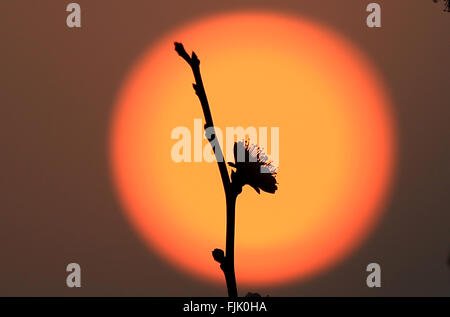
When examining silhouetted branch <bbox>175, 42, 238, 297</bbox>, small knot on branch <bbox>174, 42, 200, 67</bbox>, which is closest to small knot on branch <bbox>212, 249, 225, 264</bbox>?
silhouetted branch <bbox>175, 42, 238, 297</bbox>

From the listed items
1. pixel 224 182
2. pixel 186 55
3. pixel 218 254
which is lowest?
pixel 218 254

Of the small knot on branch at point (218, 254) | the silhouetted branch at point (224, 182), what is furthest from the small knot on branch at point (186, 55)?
the small knot on branch at point (218, 254)

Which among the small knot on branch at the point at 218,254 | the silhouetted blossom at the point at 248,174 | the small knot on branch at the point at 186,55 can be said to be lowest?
the small knot on branch at the point at 218,254

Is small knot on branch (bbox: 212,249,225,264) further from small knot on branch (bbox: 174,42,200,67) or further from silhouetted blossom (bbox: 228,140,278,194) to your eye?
small knot on branch (bbox: 174,42,200,67)

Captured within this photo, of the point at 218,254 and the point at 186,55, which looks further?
the point at 218,254

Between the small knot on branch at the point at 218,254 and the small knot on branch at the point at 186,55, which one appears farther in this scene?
the small knot on branch at the point at 218,254

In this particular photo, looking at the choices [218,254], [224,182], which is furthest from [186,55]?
[218,254]

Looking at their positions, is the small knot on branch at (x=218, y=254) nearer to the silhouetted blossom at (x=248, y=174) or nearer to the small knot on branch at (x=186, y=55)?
the silhouetted blossom at (x=248, y=174)

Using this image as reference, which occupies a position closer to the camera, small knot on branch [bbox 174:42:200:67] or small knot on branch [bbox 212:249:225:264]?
small knot on branch [bbox 174:42:200:67]

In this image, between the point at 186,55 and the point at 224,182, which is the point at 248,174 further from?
the point at 186,55
